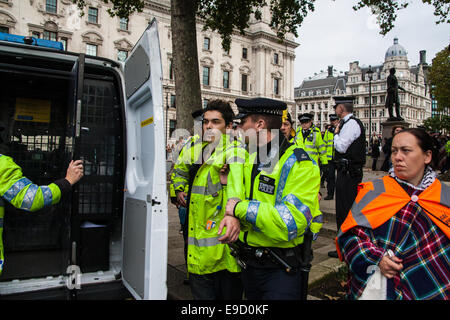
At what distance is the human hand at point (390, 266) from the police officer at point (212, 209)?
898mm

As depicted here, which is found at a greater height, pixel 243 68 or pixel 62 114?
pixel 243 68

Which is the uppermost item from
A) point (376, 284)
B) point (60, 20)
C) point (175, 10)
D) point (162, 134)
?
point (60, 20)

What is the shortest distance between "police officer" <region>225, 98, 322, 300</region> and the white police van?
590 millimetres

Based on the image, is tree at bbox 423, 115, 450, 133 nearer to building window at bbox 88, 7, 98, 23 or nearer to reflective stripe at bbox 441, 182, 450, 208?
reflective stripe at bbox 441, 182, 450, 208

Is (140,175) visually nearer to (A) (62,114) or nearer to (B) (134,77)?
(B) (134,77)

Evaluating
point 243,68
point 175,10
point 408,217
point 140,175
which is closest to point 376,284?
point 408,217

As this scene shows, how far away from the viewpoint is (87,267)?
10.4 ft

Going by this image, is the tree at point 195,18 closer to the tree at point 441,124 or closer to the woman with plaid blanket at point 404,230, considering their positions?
the woman with plaid blanket at point 404,230

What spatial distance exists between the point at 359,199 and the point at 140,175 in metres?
1.80

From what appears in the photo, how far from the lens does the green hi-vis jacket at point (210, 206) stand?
251 centimetres

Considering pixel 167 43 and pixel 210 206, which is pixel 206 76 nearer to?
pixel 167 43

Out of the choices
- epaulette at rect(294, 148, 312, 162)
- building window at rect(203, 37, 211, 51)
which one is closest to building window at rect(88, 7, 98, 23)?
building window at rect(203, 37, 211, 51)

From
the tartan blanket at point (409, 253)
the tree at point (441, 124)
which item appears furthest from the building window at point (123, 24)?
the tartan blanket at point (409, 253)

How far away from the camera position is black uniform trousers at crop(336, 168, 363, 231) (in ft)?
14.9
